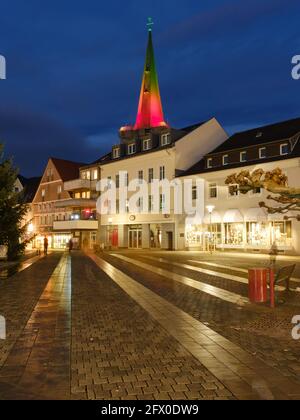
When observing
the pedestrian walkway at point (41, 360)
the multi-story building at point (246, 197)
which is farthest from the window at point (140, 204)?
the pedestrian walkway at point (41, 360)

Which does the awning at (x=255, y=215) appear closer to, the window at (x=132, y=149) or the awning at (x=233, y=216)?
the awning at (x=233, y=216)

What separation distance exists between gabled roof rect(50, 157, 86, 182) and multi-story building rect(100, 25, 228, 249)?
1016 centimetres

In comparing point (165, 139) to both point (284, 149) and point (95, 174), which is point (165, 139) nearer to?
point (95, 174)

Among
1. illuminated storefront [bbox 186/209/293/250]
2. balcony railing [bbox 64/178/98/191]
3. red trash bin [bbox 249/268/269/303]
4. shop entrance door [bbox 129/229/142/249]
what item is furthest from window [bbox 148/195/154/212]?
red trash bin [bbox 249/268/269/303]

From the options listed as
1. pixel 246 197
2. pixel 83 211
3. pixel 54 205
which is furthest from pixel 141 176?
pixel 54 205

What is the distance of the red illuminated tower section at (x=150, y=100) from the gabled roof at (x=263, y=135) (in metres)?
12.9

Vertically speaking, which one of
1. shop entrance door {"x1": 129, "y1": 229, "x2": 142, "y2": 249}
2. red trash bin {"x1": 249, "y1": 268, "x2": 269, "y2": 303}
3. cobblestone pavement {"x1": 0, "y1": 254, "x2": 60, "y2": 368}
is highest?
shop entrance door {"x1": 129, "y1": 229, "x2": 142, "y2": 249}

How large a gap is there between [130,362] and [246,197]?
35558mm

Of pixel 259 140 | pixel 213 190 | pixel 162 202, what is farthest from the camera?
pixel 162 202

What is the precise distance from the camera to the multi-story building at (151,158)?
161ft

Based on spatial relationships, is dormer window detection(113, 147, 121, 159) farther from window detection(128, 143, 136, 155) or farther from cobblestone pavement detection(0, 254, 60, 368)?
cobblestone pavement detection(0, 254, 60, 368)

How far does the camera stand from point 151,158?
5212cm

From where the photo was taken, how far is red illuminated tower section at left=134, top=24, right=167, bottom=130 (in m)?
57.6
